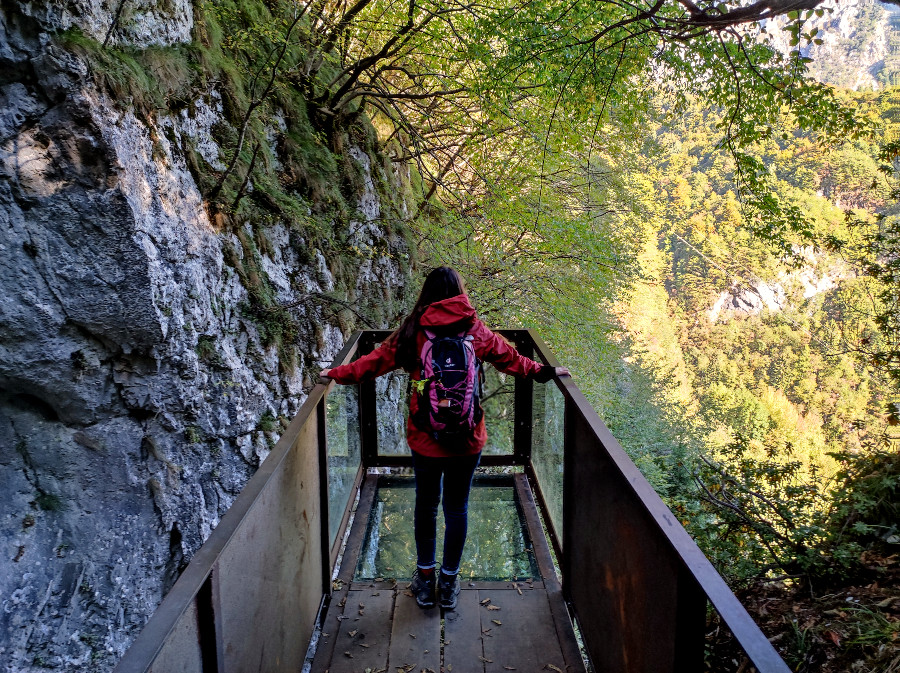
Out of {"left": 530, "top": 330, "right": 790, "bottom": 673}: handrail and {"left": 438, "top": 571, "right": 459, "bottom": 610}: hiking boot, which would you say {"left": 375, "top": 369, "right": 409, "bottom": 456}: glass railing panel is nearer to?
{"left": 438, "top": 571, "right": 459, "bottom": 610}: hiking boot

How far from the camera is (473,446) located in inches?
103

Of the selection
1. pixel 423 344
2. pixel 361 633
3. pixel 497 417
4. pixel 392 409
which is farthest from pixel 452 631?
pixel 497 417

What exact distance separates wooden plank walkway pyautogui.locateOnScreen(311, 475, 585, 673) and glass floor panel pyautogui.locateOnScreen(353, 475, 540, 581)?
183mm

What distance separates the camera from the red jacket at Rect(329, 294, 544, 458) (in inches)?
100

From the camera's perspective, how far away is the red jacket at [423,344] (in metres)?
2.55

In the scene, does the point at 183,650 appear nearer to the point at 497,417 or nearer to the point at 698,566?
the point at 698,566

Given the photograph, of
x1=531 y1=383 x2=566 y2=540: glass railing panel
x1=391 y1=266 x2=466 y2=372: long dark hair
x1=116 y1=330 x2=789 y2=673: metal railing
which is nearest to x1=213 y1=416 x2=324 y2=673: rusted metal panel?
x1=116 y1=330 x2=789 y2=673: metal railing

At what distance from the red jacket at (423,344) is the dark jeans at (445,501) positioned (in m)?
0.08

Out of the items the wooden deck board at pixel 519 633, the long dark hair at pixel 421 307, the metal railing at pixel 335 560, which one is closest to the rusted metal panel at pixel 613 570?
the metal railing at pixel 335 560

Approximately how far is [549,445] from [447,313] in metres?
1.44

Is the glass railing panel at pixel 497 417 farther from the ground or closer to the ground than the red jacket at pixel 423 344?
closer to the ground

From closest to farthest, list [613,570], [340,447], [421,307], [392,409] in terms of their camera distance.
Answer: [613,570], [421,307], [340,447], [392,409]

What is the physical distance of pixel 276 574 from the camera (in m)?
2.01

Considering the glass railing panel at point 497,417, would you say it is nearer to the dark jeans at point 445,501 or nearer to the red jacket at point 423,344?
the dark jeans at point 445,501
